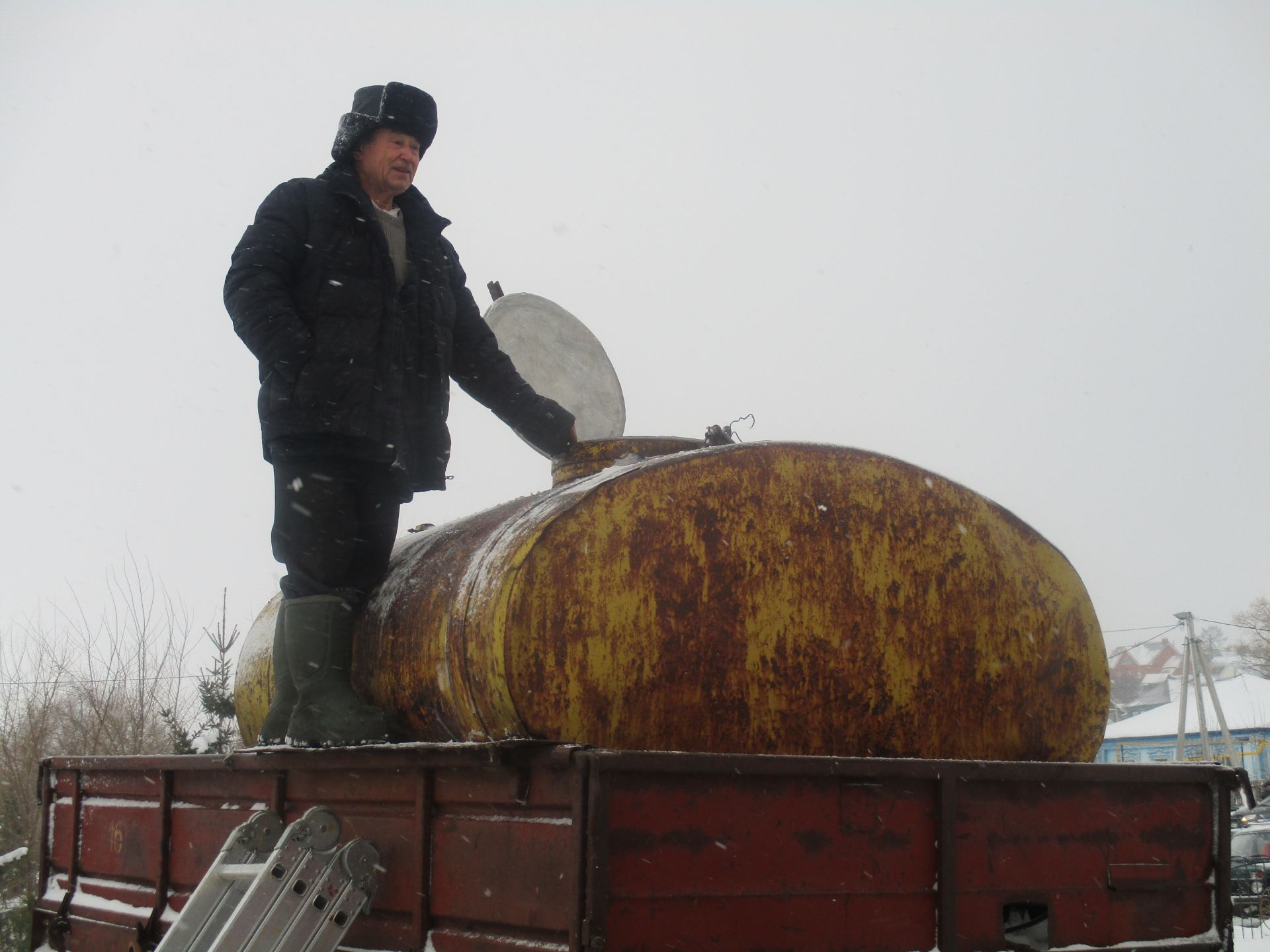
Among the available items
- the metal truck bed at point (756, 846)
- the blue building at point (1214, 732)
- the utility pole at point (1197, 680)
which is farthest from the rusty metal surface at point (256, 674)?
the blue building at point (1214, 732)

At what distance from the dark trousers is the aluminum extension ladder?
0.78 metres

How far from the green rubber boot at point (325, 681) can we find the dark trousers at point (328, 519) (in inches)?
2.2

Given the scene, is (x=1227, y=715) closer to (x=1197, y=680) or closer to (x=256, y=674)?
(x=1197, y=680)

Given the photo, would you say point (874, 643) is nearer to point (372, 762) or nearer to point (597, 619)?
point (597, 619)

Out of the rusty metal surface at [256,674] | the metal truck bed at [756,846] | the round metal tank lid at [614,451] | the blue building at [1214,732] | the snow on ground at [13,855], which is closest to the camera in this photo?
the metal truck bed at [756,846]

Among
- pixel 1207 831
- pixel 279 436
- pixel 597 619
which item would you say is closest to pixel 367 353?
pixel 279 436

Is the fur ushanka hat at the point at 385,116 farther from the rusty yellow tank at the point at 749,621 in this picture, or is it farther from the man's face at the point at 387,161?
the rusty yellow tank at the point at 749,621

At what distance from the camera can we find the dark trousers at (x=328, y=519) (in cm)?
380

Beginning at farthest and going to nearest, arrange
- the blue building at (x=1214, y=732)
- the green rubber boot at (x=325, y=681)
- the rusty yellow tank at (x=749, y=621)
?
the blue building at (x=1214, y=732) → the green rubber boot at (x=325, y=681) → the rusty yellow tank at (x=749, y=621)

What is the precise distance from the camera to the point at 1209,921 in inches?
144

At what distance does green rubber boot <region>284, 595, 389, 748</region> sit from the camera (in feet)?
12.0

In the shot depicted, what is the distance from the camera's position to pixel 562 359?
5.23m

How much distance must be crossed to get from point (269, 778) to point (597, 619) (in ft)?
4.40

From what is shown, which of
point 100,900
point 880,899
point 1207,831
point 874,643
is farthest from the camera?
point 100,900
